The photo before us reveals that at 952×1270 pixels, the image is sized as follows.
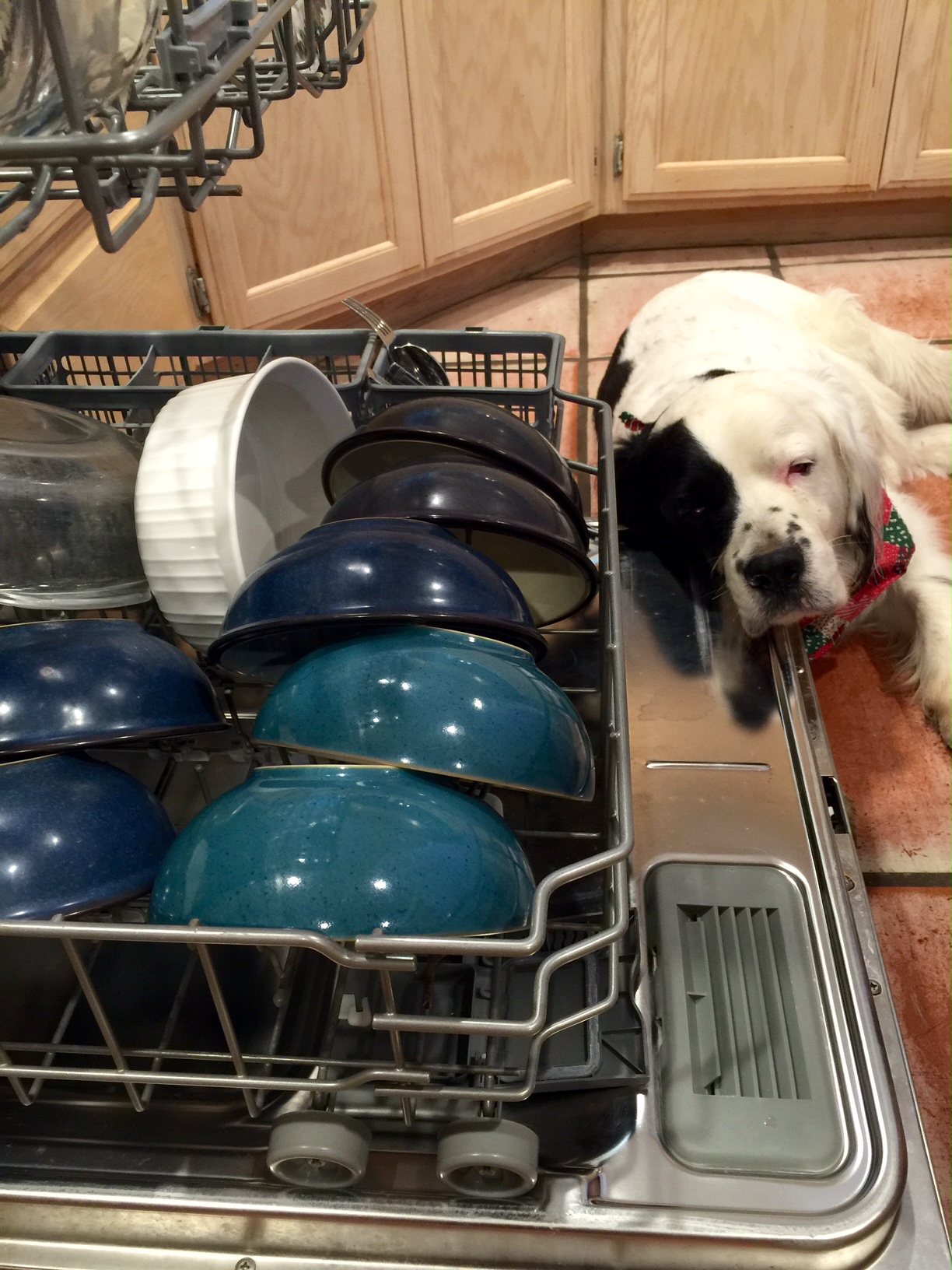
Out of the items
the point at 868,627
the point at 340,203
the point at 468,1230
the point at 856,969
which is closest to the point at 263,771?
the point at 468,1230

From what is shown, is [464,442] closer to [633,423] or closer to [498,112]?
[633,423]

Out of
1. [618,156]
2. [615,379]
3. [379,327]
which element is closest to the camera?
[379,327]

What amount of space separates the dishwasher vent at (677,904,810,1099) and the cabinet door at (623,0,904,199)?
6.71 ft

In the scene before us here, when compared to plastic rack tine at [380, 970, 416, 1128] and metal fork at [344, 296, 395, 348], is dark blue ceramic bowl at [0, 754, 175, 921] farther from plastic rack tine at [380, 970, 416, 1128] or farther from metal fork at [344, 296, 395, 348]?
metal fork at [344, 296, 395, 348]

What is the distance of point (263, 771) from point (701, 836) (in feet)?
1.10

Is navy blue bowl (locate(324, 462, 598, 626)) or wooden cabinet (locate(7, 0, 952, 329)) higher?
navy blue bowl (locate(324, 462, 598, 626))

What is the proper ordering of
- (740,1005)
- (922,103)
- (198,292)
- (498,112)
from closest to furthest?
1. (740,1005)
2. (198,292)
3. (498,112)
4. (922,103)

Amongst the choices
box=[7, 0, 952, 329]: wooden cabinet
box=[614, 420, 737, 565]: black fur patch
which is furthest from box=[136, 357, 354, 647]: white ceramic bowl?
box=[7, 0, 952, 329]: wooden cabinet

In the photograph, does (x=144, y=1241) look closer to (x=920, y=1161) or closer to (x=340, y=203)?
(x=920, y=1161)

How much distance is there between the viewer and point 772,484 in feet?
3.54

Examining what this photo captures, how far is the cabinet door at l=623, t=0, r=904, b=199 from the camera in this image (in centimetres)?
205

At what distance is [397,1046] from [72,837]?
0.17 meters

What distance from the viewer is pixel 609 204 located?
7.63 ft

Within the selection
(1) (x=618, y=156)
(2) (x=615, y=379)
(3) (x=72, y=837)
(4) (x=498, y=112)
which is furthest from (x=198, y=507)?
(1) (x=618, y=156)
